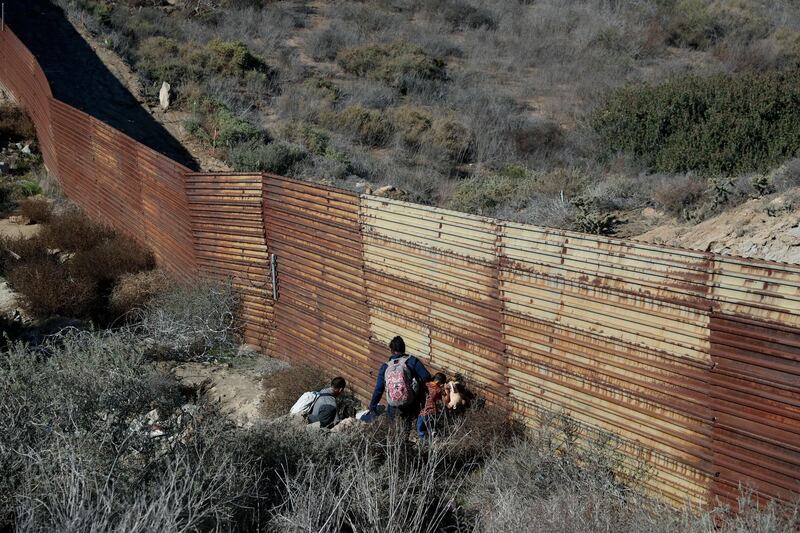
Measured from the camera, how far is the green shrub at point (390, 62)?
2081 centimetres

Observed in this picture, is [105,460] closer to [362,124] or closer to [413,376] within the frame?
[413,376]

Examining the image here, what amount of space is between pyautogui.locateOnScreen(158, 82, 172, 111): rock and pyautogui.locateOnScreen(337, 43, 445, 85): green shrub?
5.76 m

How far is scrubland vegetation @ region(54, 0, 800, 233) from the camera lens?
37.4 feet

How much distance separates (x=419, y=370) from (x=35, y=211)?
10.0m

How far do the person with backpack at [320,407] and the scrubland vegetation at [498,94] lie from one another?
4.19 meters

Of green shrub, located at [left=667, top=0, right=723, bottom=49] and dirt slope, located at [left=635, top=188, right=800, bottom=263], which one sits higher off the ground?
green shrub, located at [left=667, top=0, right=723, bottom=49]

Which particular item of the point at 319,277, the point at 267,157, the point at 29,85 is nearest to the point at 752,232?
the point at 319,277

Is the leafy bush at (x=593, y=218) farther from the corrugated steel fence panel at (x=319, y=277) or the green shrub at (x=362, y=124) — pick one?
the green shrub at (x=362, y=124)

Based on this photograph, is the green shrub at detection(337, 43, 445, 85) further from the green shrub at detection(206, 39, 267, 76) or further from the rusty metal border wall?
the rusty metal border wall

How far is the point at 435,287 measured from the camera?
6.71 meters

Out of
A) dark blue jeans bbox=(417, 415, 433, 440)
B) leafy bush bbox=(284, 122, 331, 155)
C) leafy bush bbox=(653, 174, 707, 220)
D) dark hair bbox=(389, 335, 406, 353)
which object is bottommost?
dark blue jeans bbox=(417, 415, 433, 440)

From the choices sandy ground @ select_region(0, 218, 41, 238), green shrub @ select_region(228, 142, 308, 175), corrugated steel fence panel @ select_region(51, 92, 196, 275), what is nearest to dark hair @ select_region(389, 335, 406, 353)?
corrugated steel fence panel @ select_region(51, 92, 196, 275)

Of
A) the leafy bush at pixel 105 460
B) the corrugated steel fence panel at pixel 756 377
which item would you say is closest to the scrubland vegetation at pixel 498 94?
the corrugated steel fence panel at pixel 756 377

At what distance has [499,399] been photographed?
6.34 metres
